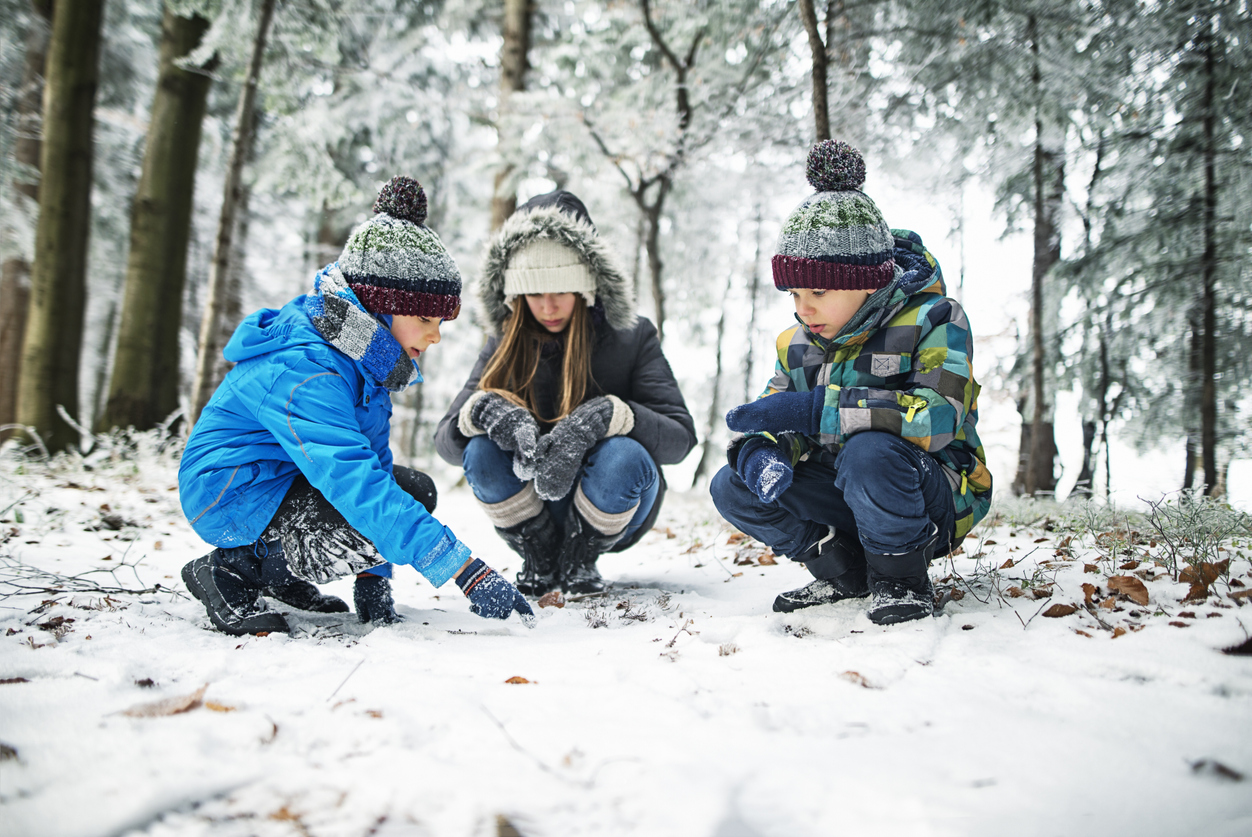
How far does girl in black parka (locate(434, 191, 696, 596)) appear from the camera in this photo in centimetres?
279

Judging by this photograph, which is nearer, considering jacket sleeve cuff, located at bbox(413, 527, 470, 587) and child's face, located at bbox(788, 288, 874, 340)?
jacket sleeve cuff, located at bbox(413, 527, 470, 587)

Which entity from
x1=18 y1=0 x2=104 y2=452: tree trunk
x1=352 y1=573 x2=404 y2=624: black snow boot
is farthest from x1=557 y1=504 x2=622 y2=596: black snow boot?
x1=18 y1=0 x2=104 y2=452: tree trunk

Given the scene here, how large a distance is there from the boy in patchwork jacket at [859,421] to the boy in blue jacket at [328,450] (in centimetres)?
96

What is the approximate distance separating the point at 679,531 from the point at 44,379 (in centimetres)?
594

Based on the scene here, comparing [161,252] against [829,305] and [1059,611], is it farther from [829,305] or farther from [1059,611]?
[1059,611]

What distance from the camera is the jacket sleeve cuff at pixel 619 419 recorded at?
9.29ft

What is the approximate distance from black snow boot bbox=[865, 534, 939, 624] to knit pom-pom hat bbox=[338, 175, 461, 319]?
1632 mm

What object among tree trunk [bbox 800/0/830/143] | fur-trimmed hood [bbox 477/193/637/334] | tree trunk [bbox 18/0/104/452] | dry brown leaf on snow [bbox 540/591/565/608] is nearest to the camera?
dry brown leaf on snow [bbox 540/591/565/608]

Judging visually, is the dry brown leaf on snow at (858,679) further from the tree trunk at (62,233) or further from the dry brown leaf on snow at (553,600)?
the tree trunk at (62,233)

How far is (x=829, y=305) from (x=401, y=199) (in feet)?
4.87

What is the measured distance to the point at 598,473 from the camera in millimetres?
2805

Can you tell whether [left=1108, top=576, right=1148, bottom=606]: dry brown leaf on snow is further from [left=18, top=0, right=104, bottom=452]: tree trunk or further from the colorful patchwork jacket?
[left=18, top=0, right=104, bottom=452]: tree trunk

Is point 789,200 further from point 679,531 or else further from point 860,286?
point 860,286

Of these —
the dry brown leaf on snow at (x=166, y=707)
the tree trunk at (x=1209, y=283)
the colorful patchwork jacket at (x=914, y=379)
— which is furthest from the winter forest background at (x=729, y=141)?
the dry brown leaf on snow at (x=166, y=707)
